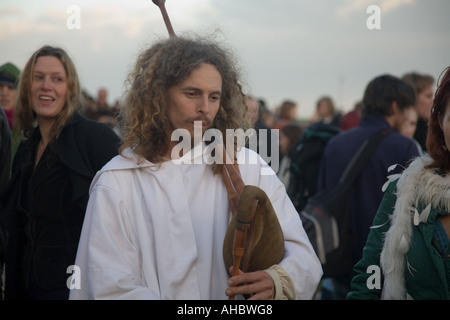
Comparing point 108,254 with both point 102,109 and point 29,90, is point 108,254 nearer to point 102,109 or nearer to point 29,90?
point 29,90

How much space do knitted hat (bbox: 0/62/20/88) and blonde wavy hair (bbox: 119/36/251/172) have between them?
9.33 ft

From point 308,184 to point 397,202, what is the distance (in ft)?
11.1

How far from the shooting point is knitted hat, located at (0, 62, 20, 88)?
5750 millimetres

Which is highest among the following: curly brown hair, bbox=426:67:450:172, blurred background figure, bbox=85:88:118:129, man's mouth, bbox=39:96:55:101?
blurred background figure, bbox=85:88:118:129

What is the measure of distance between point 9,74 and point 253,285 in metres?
4.01

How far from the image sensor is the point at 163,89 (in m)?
3.06

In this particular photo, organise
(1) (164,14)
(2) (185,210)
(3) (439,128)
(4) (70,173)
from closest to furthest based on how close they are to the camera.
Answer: (3) (439,128), (2) (185,210), (1) (164,14), (4) (70,173)

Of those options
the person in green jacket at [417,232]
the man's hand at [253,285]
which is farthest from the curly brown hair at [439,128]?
the man's hand at [253,285]

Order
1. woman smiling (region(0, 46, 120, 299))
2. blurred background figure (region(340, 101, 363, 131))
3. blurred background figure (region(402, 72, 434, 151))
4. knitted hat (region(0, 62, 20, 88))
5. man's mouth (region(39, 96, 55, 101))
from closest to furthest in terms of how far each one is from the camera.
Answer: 1. woman smiling (region(0, 46, 120, 299))
2. man's mouth (region(39, 96, 55, 101))
3. knitted hat (region(0, 62, 20, 88))
4. blurred background figure (region(402, 72, 434, 151))
5. blurred background figure (region(340, 101, 363, 131))

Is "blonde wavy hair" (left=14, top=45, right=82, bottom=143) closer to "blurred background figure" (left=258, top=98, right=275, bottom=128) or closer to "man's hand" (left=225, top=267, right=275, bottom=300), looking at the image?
"blurred background figure" (left=258, top=98, right=275, bottom=128)

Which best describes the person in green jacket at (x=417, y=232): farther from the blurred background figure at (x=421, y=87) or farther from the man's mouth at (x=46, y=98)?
the blurred background figure at (x=421, y=87)

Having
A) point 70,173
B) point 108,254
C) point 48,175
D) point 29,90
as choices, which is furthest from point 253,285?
point 29,90

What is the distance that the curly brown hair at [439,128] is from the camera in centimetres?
265

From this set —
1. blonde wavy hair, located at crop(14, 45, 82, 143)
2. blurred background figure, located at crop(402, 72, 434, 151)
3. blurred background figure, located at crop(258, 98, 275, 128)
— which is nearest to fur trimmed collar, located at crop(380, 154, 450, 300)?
blonde wavy hair, located at crop(14, 45, 82, 143)
